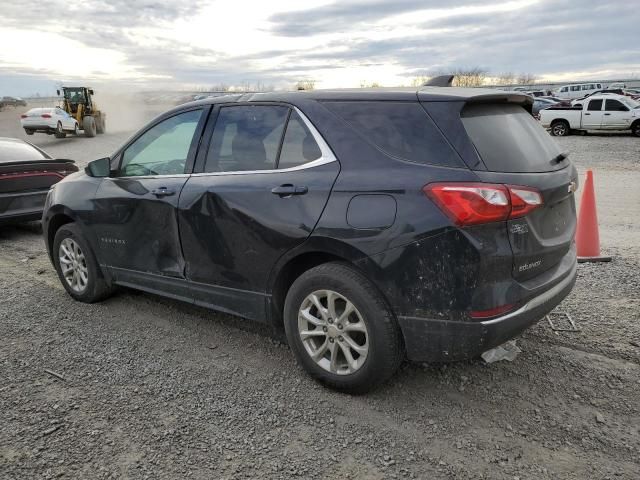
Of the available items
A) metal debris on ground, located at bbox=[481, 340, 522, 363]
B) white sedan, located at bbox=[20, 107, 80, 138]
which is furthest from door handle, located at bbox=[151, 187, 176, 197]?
white sedan, located at bbox=[20, 107, 80, 138]

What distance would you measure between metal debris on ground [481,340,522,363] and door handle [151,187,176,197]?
7.84 ft

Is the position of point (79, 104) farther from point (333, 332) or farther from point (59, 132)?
point (333, 332)

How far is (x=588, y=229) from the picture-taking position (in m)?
5.64

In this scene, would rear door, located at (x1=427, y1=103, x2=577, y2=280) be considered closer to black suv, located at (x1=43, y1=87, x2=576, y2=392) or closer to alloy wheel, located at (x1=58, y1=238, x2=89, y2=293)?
black suv, located at (x1=43, y1=87, x2=576, y2=392)

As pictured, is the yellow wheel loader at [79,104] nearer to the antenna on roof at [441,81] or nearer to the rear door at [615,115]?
the rear door at [615,115]

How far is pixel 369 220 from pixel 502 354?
4.81 ft

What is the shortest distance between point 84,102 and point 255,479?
33160mm

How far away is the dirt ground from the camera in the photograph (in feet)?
8.66

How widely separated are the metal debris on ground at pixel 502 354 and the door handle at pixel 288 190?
157cm

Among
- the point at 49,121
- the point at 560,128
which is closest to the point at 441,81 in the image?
the point at 560,128

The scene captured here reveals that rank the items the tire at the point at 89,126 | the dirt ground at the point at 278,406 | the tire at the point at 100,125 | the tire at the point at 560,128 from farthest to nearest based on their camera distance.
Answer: the tire at the point at 100,125 → the tire at the point at 89,126 → the tire at the point at 560,128 → the dirt ground at the point at 278,406

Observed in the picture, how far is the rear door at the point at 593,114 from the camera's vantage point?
75.2 feet

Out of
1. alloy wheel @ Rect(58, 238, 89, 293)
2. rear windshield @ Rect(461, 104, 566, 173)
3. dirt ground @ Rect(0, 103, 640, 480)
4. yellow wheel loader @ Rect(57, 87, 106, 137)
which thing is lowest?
dirt ground @ Rect(0, 103, 640, 480)

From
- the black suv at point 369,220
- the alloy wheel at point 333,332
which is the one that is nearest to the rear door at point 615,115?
the black suv at point 369,220
